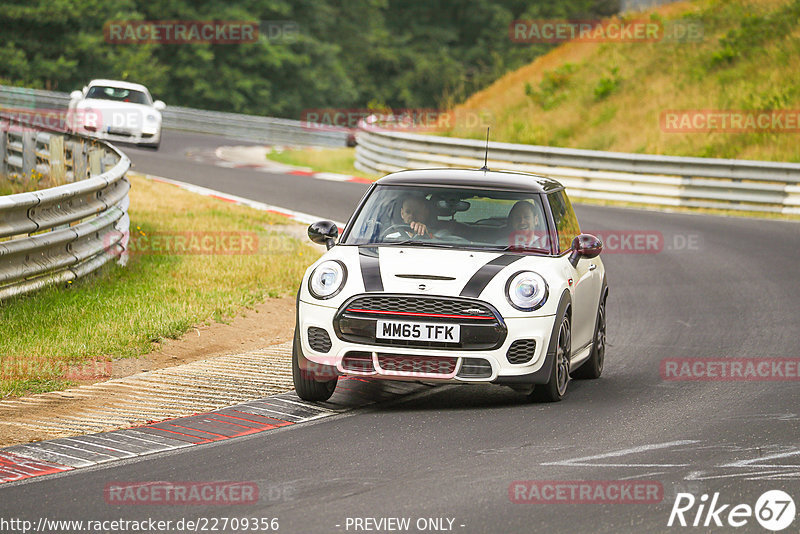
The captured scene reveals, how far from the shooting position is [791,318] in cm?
1232

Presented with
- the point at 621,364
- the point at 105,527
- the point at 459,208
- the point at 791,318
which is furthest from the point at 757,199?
the point at 105,527

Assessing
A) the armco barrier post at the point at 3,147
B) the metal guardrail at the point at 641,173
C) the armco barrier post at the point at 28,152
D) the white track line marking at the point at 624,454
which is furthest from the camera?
the metal guardrail at the point at 641,173

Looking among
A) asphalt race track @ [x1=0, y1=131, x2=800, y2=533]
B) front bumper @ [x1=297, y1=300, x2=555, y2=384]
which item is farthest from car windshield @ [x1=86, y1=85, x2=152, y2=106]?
front bumper @ [x1=297, y1=300, x2=555, y2=384]

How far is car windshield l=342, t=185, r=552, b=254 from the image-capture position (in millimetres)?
8672

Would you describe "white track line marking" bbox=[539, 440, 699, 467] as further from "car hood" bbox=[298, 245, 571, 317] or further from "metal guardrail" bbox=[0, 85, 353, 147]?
"metal guardrail" bbox=[0, 85, 353, 147]

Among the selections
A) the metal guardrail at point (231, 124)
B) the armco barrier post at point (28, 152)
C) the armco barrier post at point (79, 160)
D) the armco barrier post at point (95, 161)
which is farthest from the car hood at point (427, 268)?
the metal guardrail at point (231, 124)

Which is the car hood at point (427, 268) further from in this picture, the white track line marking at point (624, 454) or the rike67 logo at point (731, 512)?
the rike67 logo at point (731, 512)

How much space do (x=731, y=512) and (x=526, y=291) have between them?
261 centimetres

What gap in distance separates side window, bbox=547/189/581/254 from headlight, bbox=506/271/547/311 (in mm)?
852

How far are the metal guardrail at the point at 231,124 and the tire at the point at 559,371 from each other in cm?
3129

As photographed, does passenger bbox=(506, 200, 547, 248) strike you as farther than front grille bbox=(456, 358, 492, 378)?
Yes

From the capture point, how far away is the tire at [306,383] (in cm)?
804

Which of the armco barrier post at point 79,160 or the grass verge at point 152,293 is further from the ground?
the armco barrier post at point 79,160

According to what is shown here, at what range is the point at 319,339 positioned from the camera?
26.0 ft
